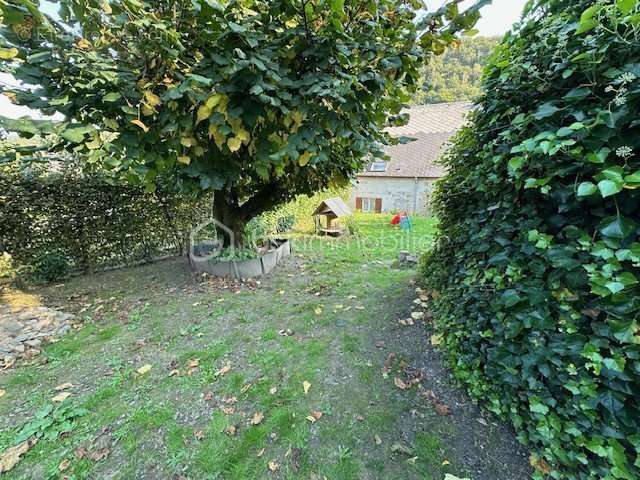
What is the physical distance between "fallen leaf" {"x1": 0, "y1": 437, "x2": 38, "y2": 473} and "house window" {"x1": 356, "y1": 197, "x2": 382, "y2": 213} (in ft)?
54.4

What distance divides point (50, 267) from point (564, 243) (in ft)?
20.2

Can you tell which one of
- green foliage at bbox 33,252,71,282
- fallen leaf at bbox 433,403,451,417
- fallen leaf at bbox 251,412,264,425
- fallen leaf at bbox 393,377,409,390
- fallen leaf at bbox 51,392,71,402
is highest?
green foliage at bbox 33,252,71,282

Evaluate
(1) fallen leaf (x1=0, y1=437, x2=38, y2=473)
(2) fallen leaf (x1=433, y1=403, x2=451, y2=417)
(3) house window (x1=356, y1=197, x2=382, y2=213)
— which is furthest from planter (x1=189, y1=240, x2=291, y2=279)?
(3) house window (x1=356, y1=197, x2=382, y2=213)

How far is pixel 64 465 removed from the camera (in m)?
1.70

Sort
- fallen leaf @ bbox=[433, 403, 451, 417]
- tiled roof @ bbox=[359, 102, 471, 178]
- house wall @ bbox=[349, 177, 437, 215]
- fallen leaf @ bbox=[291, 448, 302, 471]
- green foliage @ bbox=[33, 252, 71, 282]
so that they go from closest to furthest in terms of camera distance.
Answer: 1. fallen leaf @ bbox=[291, 448, 302, 471]
2. fallen leaf @ bbox=[433, 403, 451, 417]
3. green foliage @ bbox=[33, 252, 71, 282]
4. house wall @ bbox=[349, 177, 437, 215]
5. tiled roof @ bbox=[359, 102, 471, 178]

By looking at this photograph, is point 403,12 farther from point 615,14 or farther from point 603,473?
point 603,473

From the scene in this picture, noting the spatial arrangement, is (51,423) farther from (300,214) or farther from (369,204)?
(369,204)

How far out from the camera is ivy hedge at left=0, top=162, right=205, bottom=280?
13.9ft

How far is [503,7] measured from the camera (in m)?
1.78

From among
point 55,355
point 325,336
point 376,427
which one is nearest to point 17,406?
point 55,355

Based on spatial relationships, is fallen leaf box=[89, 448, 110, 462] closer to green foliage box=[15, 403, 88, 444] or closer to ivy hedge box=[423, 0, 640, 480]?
green foliage box=[15, 403, 88, 444]

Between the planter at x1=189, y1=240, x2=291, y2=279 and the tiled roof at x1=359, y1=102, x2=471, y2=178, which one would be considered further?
the tiled roof at x1=359, y1=102, x2=471, y2=178

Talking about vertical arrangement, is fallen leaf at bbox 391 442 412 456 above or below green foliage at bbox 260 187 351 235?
below

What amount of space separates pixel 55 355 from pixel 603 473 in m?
3.96
